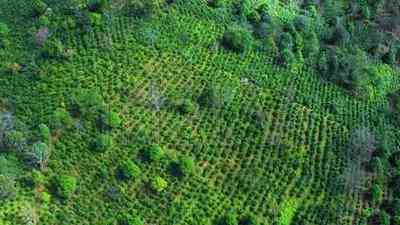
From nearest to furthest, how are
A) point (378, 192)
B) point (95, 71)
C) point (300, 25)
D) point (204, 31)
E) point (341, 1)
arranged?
point (378, 192)
point (95, 71)
point (204, 31)
point (300, 25)
point (341, 1)

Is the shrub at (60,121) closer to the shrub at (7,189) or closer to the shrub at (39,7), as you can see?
the shrub at (7,189)

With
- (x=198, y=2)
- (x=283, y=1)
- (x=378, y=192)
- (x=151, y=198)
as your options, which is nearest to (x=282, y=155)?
(x=378, y=192)

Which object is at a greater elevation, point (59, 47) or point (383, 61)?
point (59, 47)

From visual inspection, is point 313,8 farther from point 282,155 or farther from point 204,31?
point 282,155

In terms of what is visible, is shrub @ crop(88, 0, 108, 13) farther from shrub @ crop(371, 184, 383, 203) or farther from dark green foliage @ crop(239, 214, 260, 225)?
shrub @ crop(371, 184, 383, 203)

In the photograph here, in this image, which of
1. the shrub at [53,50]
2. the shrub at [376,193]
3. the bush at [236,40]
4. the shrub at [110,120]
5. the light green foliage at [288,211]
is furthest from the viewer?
the bush at [236,40]

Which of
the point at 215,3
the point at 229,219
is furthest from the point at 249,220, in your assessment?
the point at 215,3

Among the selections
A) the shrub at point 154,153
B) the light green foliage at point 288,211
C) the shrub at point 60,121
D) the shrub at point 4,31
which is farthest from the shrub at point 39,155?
the light green foliage at point 288,211
